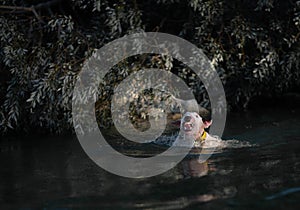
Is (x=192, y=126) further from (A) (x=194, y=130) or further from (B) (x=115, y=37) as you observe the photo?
(B) (x=115, y=37)

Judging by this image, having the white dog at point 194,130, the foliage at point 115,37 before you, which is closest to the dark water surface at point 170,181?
the white dog at point 194,130

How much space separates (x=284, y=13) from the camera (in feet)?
29.9

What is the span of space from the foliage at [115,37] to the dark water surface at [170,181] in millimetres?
852

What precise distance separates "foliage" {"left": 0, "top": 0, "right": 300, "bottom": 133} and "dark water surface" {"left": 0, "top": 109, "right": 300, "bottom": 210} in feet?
2.80

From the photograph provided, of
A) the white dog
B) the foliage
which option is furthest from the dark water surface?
the foliage

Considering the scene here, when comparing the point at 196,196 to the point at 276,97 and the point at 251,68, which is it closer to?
the point at 251,68

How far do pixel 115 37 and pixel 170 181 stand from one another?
374 centimetres

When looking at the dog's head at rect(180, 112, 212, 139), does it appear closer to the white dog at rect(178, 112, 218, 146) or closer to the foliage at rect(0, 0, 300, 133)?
the white dog at rect(178, 112, 218, 146)

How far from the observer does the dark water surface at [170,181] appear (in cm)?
481

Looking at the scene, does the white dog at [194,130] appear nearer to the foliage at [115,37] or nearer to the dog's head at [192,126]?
the dog's head at [192,126]

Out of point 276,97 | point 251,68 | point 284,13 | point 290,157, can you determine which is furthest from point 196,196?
point 276,97

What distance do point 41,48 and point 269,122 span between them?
3.41m

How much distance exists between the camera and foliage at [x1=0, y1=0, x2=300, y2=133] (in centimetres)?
816

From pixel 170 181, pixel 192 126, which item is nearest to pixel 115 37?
pixel 192 126
